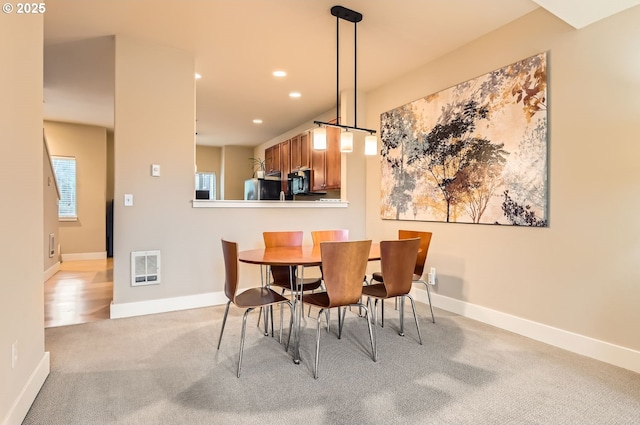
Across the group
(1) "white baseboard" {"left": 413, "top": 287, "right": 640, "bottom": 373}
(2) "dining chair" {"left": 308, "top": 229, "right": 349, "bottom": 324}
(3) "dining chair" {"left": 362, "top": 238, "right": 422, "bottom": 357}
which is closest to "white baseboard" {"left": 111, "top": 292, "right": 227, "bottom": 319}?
(2) "dining chair" {"left": 308, "top": 229, "right": 349, "bottom": 324}

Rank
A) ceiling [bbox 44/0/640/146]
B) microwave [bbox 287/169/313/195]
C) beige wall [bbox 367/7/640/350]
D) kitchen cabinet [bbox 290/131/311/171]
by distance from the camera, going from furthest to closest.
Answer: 1. kitchen cabinet [bbox 290/131/311/171]
2. microwave [bbox 287/169/313/195]
3. ceiling [bbox 44/0/640/146]
4. beige wall [bbox 367/7/640/350]

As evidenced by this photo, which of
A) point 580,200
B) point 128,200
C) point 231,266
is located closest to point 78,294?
point 128,200

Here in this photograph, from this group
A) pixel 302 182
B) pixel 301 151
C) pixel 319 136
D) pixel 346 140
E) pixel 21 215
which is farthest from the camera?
pixel 301 151

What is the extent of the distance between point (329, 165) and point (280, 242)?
2.18 m

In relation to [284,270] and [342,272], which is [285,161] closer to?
[284,270]

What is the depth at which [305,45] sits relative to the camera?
3.29 m

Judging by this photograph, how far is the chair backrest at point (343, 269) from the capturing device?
2.09m

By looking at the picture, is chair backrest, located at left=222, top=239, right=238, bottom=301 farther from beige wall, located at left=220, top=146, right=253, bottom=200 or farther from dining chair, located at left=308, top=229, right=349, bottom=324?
beige wall, located at left=220, top=146, right=253, bottom=200

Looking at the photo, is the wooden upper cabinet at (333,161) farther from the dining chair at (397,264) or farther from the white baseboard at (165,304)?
the dining chair at (397,264)

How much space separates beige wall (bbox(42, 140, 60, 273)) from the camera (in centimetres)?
491

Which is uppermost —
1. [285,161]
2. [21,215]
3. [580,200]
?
[285,161]

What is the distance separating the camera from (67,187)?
662 cm

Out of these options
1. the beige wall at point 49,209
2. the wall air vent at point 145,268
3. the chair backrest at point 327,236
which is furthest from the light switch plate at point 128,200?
the beige wall at point 49,209

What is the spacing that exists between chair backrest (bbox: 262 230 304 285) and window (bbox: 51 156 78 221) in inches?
220
